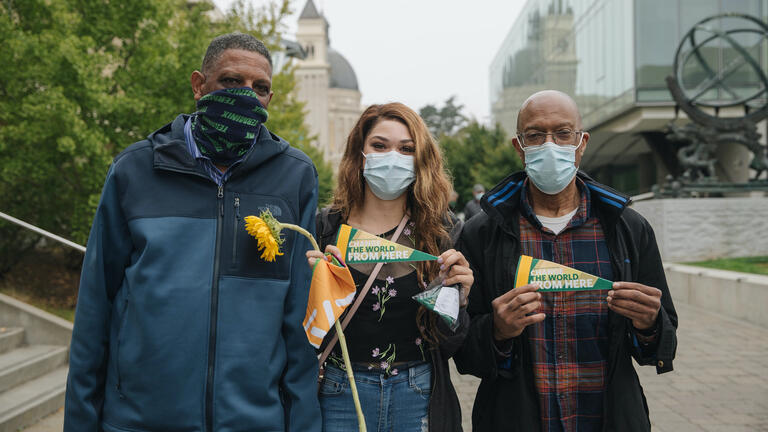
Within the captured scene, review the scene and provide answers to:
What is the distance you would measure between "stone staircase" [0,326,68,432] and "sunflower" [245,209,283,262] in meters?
4.18

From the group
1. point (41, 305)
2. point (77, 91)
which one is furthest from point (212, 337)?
point (77, 91)

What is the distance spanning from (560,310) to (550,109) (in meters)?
0.90

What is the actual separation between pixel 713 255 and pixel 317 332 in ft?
50.5

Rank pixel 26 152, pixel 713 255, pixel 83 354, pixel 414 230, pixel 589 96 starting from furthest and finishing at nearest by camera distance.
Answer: pixel 589 96 → pixel 713 255 → pixel 26 152 → pixel 414 230 → pixel 83 354

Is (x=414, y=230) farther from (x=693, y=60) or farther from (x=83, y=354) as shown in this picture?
(x=693, y=60)

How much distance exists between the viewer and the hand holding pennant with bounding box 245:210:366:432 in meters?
2.11

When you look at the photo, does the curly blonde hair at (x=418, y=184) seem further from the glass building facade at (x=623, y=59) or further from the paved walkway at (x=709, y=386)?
the glass building facade at (x=623, y=59)

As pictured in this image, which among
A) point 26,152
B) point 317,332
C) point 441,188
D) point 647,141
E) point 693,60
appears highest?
point 693,60

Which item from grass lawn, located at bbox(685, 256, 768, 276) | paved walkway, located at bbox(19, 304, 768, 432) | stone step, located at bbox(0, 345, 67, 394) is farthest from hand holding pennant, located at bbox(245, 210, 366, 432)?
grass lawn, located at bbox(685, 256, 768, 276)

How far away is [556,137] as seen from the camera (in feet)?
9.50

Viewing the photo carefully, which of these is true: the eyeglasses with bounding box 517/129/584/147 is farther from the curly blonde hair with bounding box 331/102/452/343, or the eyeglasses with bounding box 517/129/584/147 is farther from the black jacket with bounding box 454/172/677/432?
the curly blonde hair with bounding box 331/102/452/343

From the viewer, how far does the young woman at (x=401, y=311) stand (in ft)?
8.52

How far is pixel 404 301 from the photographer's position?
8.82ft

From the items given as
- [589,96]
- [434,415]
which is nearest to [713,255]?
[434,415]
